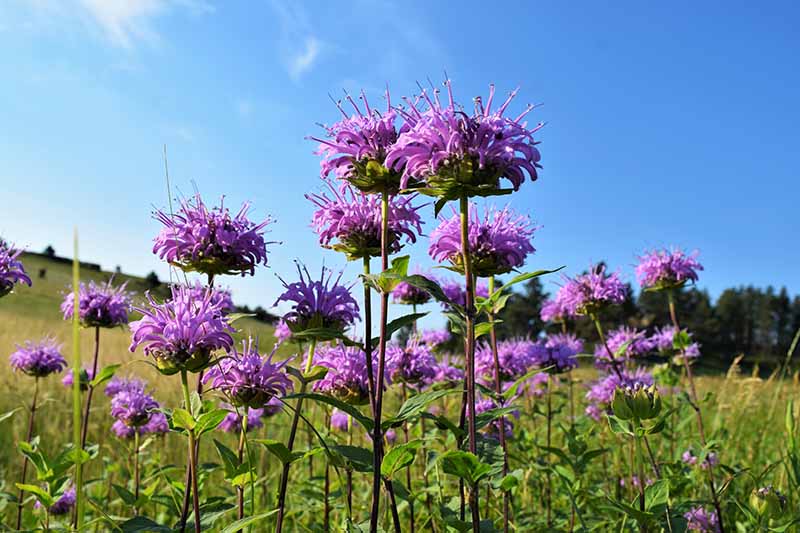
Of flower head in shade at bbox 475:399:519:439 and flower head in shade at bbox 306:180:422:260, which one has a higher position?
flower head in shade at bbox 306:180:422:260

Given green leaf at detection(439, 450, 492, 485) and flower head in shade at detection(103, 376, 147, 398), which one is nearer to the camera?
green leaf at detection(439, 450, 492, 485)

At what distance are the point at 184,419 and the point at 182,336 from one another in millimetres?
232

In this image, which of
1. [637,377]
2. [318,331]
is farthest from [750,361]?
[318,331]

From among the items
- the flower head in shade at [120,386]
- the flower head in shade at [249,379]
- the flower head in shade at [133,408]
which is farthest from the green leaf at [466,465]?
the flower head in shade at [120,386]

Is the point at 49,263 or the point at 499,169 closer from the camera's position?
the point at 499,169

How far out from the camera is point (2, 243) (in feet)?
7.86

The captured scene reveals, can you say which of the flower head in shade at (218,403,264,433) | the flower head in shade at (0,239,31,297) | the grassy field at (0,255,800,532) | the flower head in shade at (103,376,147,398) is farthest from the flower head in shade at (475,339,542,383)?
the flower head in shade at (0,239,31,297)

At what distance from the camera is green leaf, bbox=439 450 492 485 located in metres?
1.50

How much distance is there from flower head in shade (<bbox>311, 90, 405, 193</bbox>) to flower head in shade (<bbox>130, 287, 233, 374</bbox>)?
56 centimetres

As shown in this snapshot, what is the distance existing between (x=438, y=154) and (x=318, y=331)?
0.57m

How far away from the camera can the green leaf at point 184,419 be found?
5.02 feet

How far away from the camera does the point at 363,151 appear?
1.75m

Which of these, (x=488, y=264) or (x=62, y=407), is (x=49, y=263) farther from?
(x=488, y=264)

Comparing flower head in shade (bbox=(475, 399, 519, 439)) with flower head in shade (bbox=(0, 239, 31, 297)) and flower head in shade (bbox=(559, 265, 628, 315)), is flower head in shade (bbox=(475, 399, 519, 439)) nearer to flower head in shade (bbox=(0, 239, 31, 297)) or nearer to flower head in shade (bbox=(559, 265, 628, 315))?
flower head in shade (bbox=(559, 265, 628, 315))
